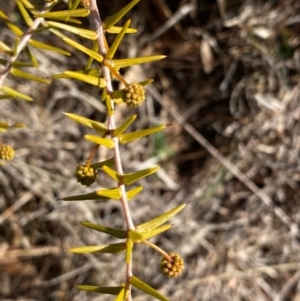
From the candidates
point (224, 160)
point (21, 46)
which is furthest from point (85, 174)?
point (224, 160)

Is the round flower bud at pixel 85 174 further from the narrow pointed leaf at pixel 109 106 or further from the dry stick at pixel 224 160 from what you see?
the dry stick at pixel 224 160

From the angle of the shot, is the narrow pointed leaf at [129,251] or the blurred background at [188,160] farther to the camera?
the blurred background at [188,160]

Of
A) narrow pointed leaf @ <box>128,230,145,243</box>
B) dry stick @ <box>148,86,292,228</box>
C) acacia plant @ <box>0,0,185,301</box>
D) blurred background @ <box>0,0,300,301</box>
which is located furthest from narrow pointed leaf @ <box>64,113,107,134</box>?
dry stick @ <box>148,86,292,228</box>

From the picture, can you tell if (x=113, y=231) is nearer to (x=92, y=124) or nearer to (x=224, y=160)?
(x=92, y=124)

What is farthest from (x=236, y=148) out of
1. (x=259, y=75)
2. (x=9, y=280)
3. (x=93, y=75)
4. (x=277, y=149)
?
(x=93, y=75)

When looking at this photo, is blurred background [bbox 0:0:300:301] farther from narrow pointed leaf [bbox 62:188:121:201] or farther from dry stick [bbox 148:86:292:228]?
narrow pointed leaf [bbox 62:188:121:201]

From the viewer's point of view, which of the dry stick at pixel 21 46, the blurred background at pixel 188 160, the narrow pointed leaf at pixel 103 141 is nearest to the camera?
the narrow pointed leaf at pixel 103 141

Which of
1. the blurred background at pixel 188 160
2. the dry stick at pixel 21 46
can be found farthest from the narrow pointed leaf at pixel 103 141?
the blurred background at pixel 188 160

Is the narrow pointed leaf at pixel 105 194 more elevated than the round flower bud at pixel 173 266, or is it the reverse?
the narrow pointed leaf at pixel 105 194
